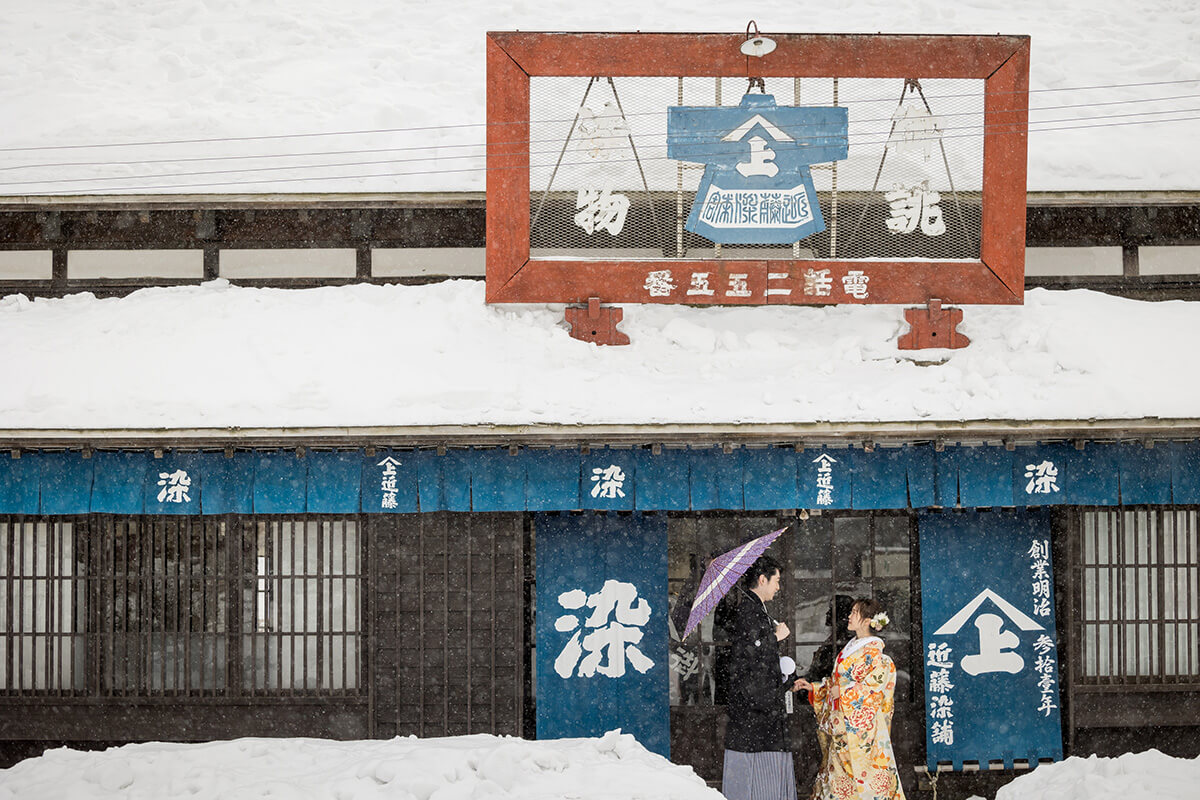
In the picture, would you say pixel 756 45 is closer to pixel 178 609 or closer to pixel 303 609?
pixel 303 609

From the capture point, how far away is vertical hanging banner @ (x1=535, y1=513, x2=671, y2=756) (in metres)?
8.42

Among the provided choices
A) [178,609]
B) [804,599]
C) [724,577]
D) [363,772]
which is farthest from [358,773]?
[804,599]

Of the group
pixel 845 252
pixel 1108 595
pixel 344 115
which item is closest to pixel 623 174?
pixel 845 252

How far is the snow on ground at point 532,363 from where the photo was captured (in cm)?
781

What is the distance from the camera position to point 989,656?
8469 millimetres

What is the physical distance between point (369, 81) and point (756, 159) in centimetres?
431

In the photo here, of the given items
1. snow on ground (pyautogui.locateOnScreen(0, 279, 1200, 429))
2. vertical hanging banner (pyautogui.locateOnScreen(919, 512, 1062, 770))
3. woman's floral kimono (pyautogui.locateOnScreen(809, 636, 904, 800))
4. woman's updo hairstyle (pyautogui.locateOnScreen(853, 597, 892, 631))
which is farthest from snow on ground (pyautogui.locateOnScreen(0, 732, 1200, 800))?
vertical hanging banner (pyautogui.locateOnScreen(919, 512, 1062, 770))

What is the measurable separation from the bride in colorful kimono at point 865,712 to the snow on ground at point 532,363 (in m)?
1.71

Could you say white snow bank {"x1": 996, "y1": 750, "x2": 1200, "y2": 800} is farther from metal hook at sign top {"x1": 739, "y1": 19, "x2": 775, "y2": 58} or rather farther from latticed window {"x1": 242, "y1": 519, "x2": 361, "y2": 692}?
metal hook at sign top {"x1": 739, "y1": 19, "x2": 775, "y2": 58}

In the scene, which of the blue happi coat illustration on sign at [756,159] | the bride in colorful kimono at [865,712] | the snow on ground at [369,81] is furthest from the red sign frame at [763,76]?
the bride in colorful kimono at [865,712]

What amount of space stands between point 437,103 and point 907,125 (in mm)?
4611

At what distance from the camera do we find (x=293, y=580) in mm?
8727

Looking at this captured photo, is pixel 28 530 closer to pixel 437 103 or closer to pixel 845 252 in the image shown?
pixel 437 103

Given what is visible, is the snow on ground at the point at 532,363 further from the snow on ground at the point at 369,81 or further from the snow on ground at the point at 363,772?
the snow on ground at the point at 363,772
